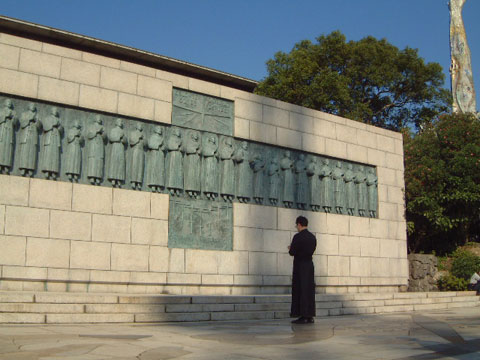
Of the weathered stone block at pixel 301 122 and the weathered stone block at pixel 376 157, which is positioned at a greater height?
the weathered stone block at pixel 301 122

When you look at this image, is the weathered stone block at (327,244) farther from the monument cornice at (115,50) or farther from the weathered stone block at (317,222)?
the monument cornice at (115,50)

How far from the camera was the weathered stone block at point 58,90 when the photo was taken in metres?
11.1

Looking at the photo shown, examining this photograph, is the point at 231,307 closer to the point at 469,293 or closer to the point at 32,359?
the point at 32,359

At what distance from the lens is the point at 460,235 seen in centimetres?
2105

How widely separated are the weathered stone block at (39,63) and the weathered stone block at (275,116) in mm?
5315

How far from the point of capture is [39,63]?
36.6 ft

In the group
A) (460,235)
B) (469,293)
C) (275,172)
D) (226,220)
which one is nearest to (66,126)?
(226,220)

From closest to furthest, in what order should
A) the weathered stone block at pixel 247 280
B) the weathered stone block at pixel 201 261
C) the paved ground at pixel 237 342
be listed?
the paved ground at pixel 237 342
the weathered stone block at pixel 201 261
the weathered stone block at pixel 247 280

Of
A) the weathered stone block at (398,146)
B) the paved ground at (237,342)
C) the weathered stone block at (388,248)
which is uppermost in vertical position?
the weathered stone block at (398,146)

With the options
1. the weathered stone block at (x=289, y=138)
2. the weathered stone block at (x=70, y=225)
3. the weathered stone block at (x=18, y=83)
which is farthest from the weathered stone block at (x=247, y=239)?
the weathered stone block at (x=18, y=83)

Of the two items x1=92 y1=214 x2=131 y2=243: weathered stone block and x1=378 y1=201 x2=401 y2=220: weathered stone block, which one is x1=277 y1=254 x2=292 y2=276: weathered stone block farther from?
x1=92 y1=214 x2=131 y2=243: weathered stone block

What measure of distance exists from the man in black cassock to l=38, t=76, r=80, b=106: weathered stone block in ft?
17.6

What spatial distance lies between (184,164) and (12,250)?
4043mm

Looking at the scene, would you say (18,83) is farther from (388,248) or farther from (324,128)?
(388,248)
